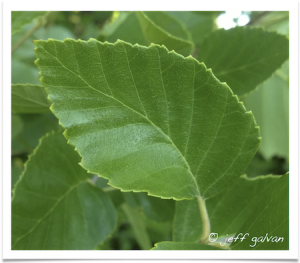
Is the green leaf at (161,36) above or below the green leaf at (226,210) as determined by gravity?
above

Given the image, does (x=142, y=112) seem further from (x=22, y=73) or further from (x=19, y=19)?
(x=22, y=73)

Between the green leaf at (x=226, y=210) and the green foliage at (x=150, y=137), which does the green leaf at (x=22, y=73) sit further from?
the green leaf at (x=226, y=210)

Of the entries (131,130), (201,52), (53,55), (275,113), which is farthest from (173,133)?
(275,113)

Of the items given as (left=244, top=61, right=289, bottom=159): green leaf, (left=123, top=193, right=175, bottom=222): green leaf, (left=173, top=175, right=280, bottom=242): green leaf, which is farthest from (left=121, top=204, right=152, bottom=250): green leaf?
(left=244, top=61, right=289, bottom=159): green leaf

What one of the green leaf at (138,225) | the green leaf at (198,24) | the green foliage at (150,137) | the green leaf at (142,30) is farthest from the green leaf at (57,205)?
the green leaf at (198,24)

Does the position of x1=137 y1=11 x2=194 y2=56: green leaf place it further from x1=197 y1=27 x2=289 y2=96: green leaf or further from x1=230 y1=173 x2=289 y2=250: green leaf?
x1=230 y1=173 x2=289 y2=250: green leaf
